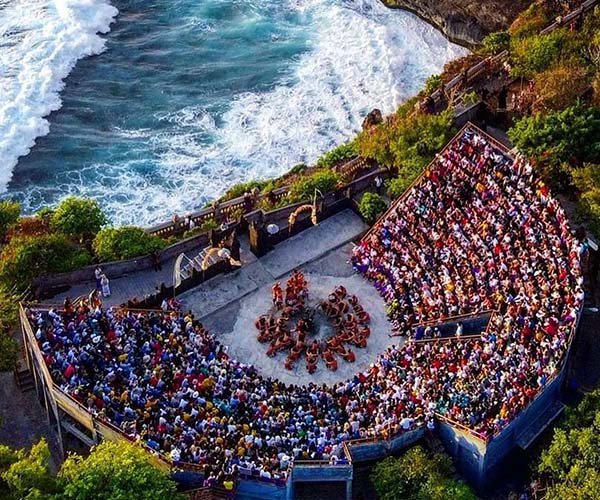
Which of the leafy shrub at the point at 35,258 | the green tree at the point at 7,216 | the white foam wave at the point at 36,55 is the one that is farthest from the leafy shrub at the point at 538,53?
the white foam wave at the point at 36,55

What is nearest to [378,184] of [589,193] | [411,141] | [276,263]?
[411,141]

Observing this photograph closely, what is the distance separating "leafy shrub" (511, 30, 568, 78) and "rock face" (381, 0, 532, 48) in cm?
2061

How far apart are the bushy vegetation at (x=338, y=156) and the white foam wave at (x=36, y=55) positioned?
24197 mm

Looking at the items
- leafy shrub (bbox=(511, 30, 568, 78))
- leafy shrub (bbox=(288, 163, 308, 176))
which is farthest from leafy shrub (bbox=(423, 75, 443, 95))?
leafy shrub (bbox=(288, 163, 308, 176))

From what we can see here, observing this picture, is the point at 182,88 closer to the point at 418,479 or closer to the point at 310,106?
the point at 310,106

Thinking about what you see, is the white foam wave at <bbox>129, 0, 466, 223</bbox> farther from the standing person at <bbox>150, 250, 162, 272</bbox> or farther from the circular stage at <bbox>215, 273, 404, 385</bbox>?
the circular stage at <bbox>215, 273, 404, 385</bbox>

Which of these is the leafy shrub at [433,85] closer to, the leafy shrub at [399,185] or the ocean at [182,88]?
the ocean at [182,88]

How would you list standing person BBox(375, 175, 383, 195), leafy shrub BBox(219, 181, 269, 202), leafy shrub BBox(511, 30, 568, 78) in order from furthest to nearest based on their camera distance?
1. leafy shrub BBox(219, 181, 269, 202)
2. leafy shrub BBox(511, 30, 568, 78)
3. standing person BBox(375, 175, 383, 195)

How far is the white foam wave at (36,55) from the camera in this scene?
78875mm

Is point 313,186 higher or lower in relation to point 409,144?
lower

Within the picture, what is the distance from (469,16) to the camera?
88125 millimetres

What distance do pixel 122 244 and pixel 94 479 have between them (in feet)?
62.3

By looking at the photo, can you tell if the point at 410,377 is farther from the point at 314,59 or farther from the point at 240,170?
the point at 314,59

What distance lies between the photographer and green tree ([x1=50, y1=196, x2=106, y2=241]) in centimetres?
5691
